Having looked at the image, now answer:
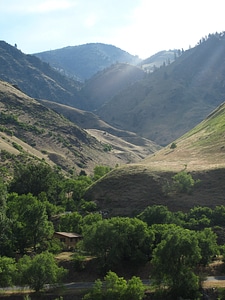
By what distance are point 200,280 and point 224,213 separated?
98.8ft

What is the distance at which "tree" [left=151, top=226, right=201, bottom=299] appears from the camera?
51.0m

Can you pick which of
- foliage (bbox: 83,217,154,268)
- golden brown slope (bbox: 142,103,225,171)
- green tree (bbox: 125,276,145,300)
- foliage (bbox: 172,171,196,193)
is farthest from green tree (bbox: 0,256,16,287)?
golden brown slope (bbox: 142,103,225,171)

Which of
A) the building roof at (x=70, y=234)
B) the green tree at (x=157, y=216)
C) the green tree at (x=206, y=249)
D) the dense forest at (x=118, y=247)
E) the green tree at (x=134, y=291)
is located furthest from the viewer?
the green tree at (x=157, y=216)

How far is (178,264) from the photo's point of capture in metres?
52.4

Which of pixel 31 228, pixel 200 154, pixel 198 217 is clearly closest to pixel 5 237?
pixel 31 228

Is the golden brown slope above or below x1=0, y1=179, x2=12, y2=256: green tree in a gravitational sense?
above

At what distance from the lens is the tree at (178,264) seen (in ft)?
167

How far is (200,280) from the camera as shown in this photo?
5341cm

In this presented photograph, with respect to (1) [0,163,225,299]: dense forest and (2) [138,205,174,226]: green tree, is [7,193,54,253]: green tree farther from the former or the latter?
(2) [138,205,174,226]: green tree

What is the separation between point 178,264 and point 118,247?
11992mm

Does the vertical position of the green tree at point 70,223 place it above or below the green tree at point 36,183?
below

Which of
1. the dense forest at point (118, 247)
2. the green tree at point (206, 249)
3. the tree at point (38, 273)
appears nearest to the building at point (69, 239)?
the dense forest at point (118, 247)

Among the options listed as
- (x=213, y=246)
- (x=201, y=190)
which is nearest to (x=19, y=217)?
(x=213, y=246)

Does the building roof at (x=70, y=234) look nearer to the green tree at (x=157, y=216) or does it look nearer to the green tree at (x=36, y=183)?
the green tree at (x=157, y=216)
